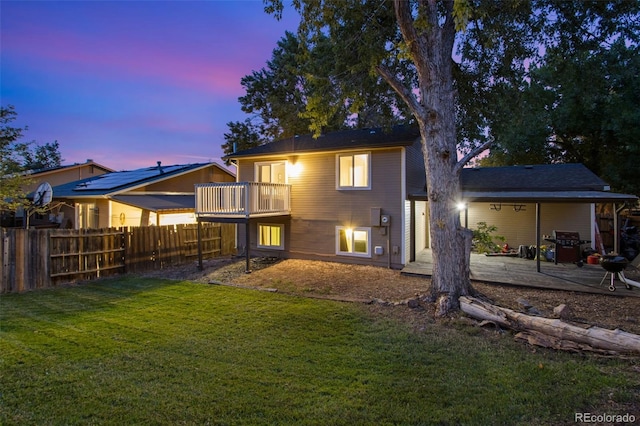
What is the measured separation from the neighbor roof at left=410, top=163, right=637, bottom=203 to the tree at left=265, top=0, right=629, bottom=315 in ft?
7.56

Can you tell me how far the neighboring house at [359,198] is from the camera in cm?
1095

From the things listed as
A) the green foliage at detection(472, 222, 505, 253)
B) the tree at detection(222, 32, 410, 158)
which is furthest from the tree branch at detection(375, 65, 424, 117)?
the tree at detection(222, 32, 410, 158)

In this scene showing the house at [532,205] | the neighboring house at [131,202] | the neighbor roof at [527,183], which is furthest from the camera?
the neighboring house at [131,202]

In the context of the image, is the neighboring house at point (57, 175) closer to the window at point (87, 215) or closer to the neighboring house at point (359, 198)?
the window at point (87, 215)

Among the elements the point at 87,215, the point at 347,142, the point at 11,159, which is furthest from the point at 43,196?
the point at 347,142

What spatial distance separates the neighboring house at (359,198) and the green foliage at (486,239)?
0.43 m

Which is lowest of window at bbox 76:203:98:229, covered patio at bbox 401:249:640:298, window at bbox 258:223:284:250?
covered patio at bbox 401:249:640:298

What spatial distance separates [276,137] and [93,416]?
2451 cm

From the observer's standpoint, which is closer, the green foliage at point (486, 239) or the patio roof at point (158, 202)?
the green foliage at point (486, 239)

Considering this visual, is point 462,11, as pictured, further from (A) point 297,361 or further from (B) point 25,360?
(B) point 25,360

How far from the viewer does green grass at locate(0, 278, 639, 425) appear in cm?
312

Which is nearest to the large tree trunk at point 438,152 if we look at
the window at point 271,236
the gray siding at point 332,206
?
the gray siding at point 332,206

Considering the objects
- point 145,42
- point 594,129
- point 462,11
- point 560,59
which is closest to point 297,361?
point 462,11

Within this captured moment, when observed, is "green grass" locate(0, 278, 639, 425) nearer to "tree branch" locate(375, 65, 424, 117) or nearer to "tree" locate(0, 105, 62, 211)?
"tree branch" locate(375, 65, 424, 117)
